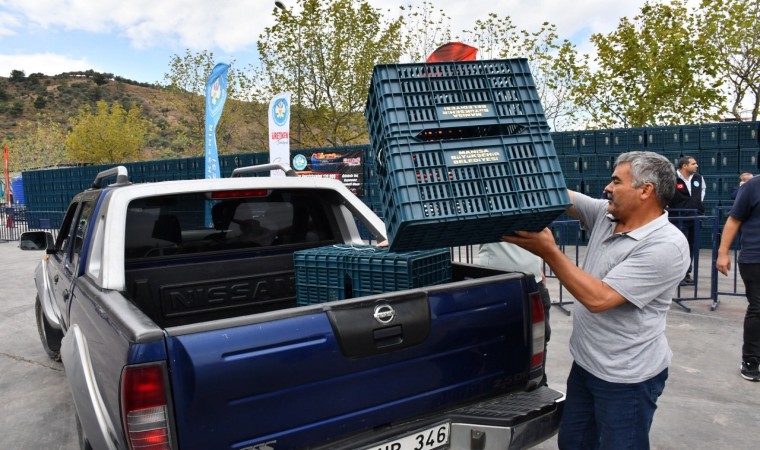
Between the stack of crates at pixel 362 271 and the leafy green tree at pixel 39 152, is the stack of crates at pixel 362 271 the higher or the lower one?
the lower one

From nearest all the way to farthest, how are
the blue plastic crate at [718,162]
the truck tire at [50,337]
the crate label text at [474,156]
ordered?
the crate label text at [474,156]
the truck tire at [50,337]
the blue plastic crate at [718,162]

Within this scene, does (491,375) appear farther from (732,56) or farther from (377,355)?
(732,56)

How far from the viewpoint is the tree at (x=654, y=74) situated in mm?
17688

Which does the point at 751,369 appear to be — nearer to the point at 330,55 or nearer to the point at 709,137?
the point at 709,137

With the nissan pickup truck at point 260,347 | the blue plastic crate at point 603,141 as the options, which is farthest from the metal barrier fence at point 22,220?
the nissan pickup truck at point 260,347

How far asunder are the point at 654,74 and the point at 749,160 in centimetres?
735

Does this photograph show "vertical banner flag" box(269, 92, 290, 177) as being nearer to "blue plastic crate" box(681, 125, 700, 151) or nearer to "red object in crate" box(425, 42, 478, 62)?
"blue plastic crate" box(681, 125, 700, 151)

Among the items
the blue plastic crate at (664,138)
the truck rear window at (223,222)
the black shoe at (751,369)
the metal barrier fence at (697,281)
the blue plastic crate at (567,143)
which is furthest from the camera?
the blue plastic crate at (567,143)

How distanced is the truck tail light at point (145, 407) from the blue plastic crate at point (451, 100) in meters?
1.26

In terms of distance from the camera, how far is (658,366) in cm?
243

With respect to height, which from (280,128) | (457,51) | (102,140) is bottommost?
(457,51)

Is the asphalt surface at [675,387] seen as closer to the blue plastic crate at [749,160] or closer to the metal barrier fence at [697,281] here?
the metal barrier fence at [697,281]

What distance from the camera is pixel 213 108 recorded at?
12883mm

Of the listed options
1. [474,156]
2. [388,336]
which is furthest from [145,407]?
[474,156]
